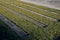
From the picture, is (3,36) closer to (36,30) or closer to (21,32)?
(21,32)

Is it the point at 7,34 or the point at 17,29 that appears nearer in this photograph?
the point at 7,34

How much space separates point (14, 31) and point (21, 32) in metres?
0.50

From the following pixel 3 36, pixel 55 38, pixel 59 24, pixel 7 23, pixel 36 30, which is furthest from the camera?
pixel 7 23

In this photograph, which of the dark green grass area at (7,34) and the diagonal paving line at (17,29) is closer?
the dark green grass area at (7,34)

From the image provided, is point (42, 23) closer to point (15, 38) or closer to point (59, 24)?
point (59, 24)

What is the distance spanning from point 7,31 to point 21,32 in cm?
82

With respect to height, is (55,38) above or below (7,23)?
above

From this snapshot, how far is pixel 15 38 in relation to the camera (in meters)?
7.77

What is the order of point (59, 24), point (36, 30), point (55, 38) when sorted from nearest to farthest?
point (55, 38) < point (36, 30) < point (59, 24)

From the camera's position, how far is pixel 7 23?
10258 mm

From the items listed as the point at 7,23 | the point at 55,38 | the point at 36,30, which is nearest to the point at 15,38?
the point at 36,30

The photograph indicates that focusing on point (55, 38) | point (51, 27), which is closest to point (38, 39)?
point (55, 38)

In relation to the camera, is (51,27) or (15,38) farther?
(51,27)

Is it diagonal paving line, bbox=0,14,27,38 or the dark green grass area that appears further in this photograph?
diagonal paving line, bbox=0,14,27,38
